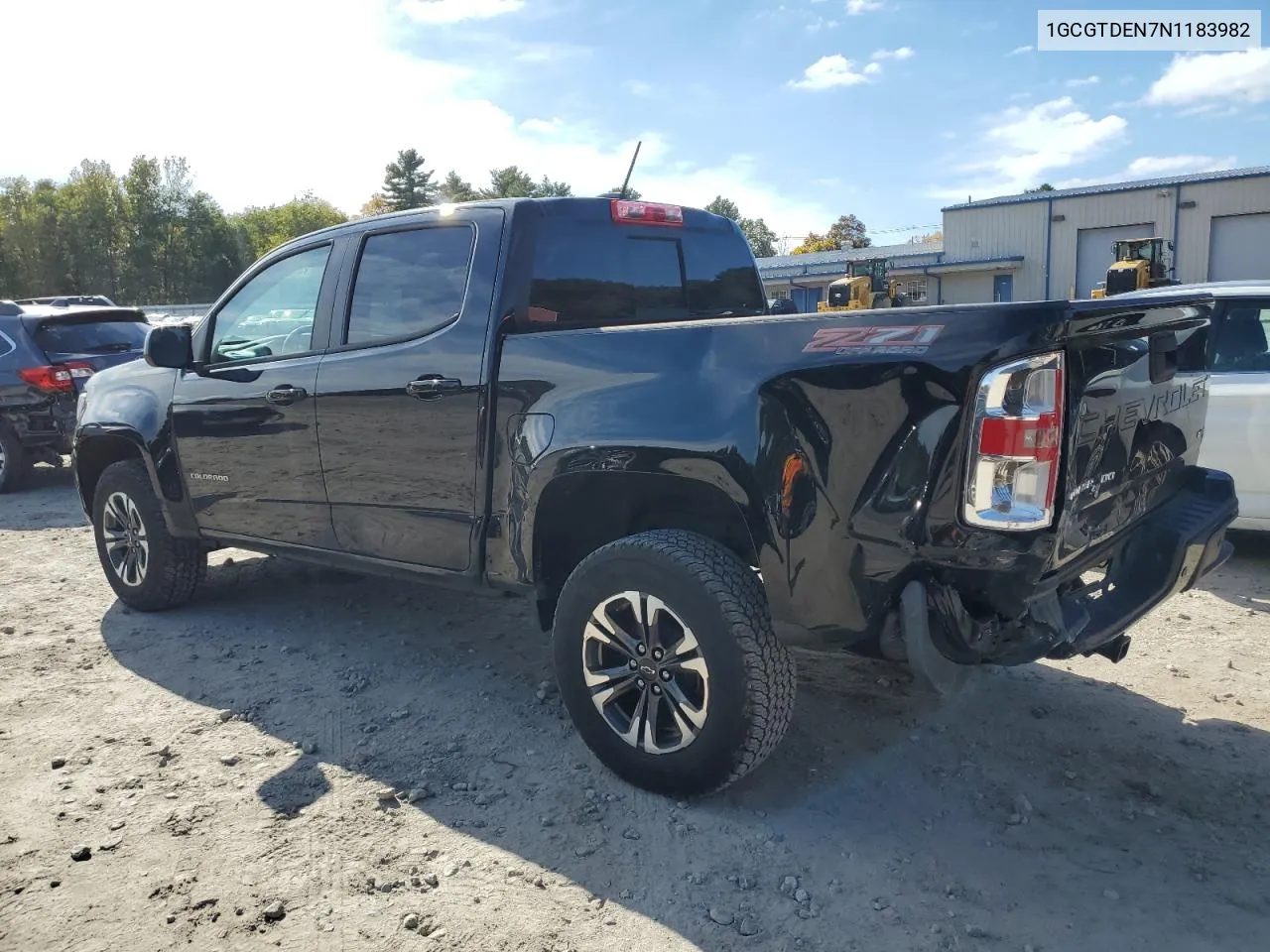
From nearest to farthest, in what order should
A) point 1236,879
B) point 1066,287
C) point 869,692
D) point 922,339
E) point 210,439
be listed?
point 922,339
point 1236,879
point 869,692
point 210,439
point 1066,287

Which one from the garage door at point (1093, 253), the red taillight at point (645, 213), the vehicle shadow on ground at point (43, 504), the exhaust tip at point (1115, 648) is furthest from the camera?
the garage door at point (1093, 253)

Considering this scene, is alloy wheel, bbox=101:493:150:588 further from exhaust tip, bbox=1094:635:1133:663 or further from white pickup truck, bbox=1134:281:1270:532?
white pickup truck, bbox=1134:281:1270:532

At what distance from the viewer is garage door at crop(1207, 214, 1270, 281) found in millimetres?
33906

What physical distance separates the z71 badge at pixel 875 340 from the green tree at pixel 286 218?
292 ft

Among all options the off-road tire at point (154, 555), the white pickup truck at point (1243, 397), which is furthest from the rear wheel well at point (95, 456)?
the white pickup truck at point (1243, 397)

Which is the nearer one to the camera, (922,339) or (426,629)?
(922,339)

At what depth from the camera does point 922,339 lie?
250 centimetres

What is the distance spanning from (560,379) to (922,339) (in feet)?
4.15

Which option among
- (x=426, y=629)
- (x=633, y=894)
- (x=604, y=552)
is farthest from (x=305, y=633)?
(x=633, y=894)

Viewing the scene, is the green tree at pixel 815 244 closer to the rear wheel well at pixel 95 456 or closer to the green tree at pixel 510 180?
the green tree at pixel 510 180

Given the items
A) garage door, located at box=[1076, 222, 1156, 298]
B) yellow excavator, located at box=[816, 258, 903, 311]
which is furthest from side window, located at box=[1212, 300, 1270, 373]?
garage door, located at box=[1076, 222, 1156, 298]

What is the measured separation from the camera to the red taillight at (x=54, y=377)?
905 centimetres

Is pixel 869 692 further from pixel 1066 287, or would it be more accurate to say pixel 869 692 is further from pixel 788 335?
pixel 1066 287

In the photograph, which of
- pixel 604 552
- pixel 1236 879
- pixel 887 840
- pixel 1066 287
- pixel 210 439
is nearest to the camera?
pixel 1236 879
